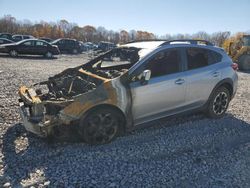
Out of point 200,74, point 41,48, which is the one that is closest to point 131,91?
point 200,74

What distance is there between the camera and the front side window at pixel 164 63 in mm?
5562

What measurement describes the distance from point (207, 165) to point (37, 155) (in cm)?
273

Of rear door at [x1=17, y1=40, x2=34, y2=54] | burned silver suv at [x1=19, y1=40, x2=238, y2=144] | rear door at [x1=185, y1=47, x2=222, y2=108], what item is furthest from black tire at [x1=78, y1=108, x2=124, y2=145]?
rear door at [x1=17, y1=40, x2=34, y2=54]

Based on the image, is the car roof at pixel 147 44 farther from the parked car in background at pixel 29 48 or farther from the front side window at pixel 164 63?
the parked car in background at pixel 29 48

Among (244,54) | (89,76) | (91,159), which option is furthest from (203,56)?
(244,54)

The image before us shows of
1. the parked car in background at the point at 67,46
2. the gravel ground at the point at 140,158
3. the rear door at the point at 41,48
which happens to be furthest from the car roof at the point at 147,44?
the parked car in background at the point at 67,46

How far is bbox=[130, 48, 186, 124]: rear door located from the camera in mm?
5340

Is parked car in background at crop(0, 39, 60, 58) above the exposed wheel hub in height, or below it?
above

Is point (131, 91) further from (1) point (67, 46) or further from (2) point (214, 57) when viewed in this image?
(1) point (67, 46)

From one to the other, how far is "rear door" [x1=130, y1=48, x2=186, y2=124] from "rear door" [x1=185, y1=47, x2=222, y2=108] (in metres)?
0.22

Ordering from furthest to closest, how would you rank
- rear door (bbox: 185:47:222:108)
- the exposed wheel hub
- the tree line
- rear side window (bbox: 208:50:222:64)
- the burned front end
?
the tree line → the exposed wheel hub → rear side window (bbox: 208:50:222:64) → rear door (bbox: 185:47:222:108) → the burned front end

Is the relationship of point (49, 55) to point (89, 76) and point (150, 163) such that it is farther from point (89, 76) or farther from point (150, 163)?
point (150, 163)

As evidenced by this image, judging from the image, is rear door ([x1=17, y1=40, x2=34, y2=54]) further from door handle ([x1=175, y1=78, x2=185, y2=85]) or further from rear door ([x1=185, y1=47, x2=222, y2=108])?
door handle ([x1=175, y1=78, x2=185, y2=85])

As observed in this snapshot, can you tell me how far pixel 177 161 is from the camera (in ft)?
15.6
